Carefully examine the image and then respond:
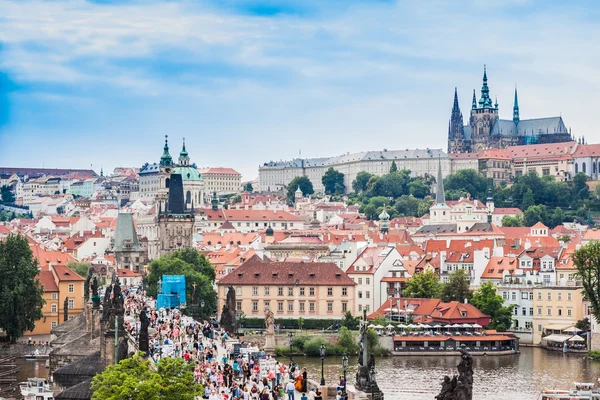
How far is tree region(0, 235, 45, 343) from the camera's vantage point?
6575 centimetres

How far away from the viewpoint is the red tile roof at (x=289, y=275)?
8050cm

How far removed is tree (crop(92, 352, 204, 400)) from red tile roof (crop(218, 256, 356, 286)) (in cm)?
4588

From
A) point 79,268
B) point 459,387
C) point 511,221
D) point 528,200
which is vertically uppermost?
point 528,200

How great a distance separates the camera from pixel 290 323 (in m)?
79.1

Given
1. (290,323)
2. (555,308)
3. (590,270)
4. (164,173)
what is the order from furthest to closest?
(164,173)
(290,323)
(555,308)
(590,270)

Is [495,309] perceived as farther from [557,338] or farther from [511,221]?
[511,221]

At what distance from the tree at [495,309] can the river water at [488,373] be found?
4.35 meters

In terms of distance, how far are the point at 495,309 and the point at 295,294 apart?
1232 centimetres

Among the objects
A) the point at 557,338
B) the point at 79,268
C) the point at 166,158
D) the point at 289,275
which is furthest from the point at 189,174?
the point at 557,338

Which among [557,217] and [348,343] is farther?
[557,217]

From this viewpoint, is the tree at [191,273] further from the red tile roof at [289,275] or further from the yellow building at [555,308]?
the yellow building at [555,308]

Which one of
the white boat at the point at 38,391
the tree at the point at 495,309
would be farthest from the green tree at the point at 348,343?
the white boat at the point at 38,391

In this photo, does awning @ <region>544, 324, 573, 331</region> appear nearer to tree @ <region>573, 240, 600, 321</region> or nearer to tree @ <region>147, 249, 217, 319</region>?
tree @ <region>573, 240, 600, 321</region>

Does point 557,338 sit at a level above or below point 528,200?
A: below
